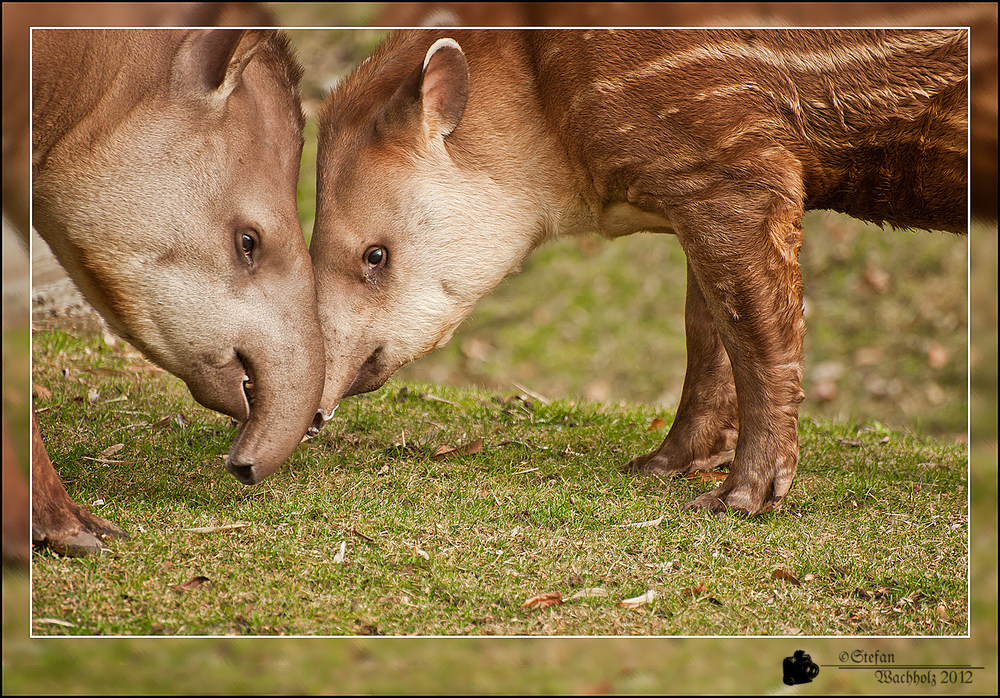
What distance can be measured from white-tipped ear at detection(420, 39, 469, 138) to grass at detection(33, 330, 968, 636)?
1701 millimetres

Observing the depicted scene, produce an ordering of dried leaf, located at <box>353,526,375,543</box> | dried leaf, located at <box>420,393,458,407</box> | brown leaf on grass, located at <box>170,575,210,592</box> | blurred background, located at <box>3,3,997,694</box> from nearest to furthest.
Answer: blurred background, located at <box>3,3,997,694</box>, brown leaf on grass, located at <box>170,575,210,592</box>, dried leaf, located at <box>353,526,375,543</box>, dried leaf, located at <box>420,393,458,407</box>

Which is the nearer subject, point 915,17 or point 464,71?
point 915,17

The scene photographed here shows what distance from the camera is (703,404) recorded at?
217 inches

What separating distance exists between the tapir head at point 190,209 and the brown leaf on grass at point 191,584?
25.0 inches

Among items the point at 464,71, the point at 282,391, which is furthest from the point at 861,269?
the point at 282,391

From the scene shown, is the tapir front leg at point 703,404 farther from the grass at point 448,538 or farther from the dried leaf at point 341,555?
the dried leaf at point 341,555

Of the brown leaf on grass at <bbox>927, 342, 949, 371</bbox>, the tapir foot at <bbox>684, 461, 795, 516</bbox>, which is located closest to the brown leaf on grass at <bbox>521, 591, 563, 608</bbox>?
the tapir foot at <bbox>684, 461, 795, 516</bbox>

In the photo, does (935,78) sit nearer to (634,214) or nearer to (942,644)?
(634,214)

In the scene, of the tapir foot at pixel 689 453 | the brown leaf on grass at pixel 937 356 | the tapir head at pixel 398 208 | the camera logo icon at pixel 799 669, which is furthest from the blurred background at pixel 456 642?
the brown leaf on grass at pixel 937 356

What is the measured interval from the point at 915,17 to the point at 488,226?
7.21 ft

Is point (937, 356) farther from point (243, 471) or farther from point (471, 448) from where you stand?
point (243, 471)

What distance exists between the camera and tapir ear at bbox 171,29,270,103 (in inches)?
166

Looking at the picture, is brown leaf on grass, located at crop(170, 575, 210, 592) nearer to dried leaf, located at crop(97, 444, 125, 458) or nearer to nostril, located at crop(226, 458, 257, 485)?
nostril, located at crop(226, 458, 257, 485)

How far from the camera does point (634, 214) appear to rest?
5.09 metres
